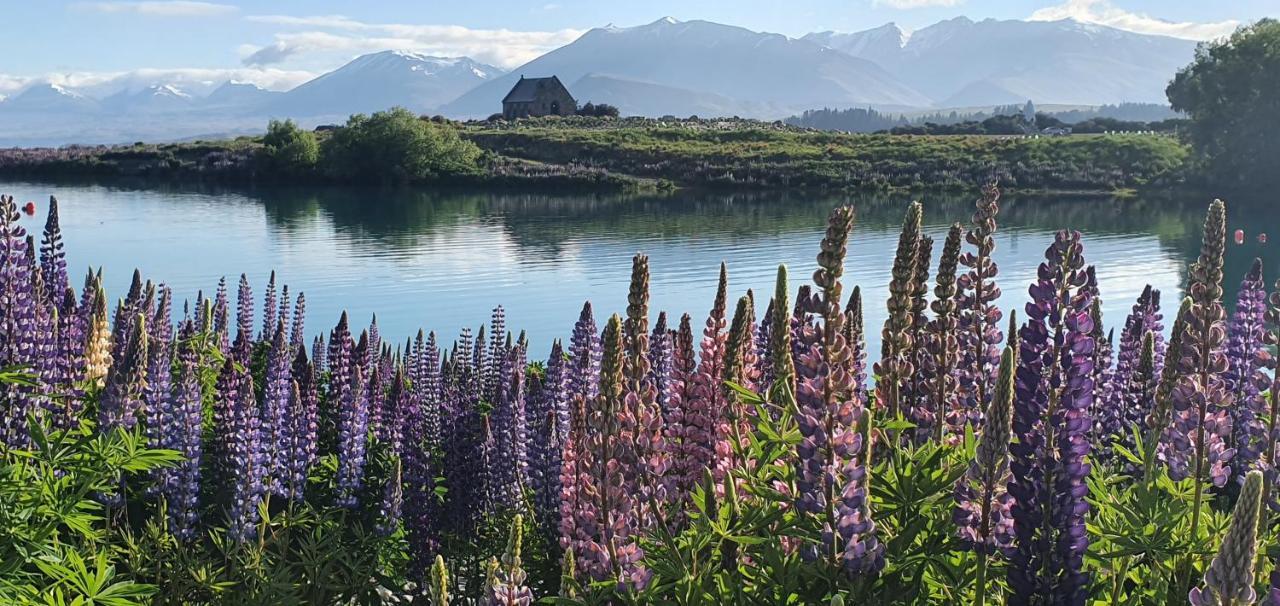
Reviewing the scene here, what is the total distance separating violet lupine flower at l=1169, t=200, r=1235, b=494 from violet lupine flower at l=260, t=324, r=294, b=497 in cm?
509

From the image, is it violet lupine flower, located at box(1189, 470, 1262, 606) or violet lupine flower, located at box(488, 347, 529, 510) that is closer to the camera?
violet lupine flower, located at box(1189, 470, 1262, 606)

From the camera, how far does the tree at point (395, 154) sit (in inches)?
3088

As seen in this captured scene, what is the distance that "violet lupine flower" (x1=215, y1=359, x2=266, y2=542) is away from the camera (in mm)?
6406

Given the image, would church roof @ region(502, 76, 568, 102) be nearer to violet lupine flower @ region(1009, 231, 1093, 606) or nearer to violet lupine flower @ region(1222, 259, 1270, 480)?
violet lupine flower @ region(1222, 259, 1270, 480)

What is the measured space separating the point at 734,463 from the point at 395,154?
77957 mm

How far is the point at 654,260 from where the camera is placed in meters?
35.8

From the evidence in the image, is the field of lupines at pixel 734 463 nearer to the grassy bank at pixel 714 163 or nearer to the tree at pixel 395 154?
the grassy bank at pixel 714 163

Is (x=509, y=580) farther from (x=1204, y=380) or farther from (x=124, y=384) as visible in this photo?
(x=124, y=384)

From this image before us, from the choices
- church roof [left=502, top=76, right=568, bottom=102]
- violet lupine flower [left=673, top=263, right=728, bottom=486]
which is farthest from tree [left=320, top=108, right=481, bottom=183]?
violet lupine flower [left=673, top=263, right=728, bottom=486]

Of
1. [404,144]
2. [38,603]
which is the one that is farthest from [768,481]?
[404,144]

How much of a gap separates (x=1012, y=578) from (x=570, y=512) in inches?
72.0

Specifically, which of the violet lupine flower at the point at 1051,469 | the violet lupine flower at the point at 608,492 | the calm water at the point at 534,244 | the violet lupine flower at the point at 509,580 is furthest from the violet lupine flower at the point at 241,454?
the calm water at the point at 534,244

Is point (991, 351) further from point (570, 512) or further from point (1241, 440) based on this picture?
point (1241, 440)

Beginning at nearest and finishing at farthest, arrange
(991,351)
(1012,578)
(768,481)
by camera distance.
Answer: (1012,578) < (768,481) < (991,351)
